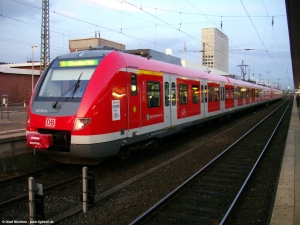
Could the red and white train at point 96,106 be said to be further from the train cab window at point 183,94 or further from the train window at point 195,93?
the train window at point 195,93

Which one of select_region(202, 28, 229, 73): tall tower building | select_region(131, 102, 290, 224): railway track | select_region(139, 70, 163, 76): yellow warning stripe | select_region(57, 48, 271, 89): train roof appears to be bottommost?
select_region(131, 102, 290, 224): railway track

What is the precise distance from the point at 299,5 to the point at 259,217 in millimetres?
8536

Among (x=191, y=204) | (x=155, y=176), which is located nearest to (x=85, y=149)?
(x=155, y=176)

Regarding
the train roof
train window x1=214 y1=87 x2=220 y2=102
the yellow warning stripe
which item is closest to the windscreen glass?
the train roof

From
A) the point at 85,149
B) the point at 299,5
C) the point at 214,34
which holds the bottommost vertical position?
the point at 85,149

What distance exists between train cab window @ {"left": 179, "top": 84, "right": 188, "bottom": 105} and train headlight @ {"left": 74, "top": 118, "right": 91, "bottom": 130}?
498 cm

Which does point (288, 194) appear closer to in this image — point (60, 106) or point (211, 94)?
point (60, 106)

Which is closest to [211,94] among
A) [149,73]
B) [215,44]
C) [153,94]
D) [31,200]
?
[153,94]

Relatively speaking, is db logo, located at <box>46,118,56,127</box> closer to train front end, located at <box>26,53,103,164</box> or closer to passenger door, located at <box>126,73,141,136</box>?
train front end, located at <box>26,53,103,164</box>

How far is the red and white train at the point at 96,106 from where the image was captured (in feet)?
21.1

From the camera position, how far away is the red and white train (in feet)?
21.1

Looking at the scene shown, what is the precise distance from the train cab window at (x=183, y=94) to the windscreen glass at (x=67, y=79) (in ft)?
14.3

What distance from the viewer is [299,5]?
1055 cm

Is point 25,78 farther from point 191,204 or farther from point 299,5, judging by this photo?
point 191,204
